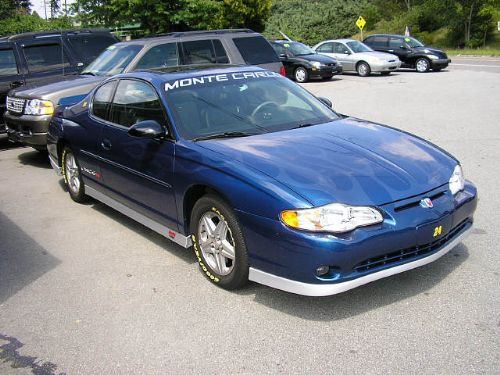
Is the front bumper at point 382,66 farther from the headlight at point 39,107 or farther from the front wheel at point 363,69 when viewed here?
the headlight at point 39,107

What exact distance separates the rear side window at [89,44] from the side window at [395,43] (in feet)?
54.4

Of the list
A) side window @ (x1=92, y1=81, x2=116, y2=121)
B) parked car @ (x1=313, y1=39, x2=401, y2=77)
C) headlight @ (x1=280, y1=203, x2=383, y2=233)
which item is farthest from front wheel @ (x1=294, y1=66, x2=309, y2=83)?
headlight @ (x1=280, y1=203, x2=383, y2=233)

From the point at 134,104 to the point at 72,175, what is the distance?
1.85m

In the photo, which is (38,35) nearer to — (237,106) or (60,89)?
(60,89)

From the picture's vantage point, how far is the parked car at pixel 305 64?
69.7 ft

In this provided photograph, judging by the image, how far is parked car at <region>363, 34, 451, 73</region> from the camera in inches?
925

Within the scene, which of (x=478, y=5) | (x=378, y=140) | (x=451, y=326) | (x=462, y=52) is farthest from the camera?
(x=478, y=5)

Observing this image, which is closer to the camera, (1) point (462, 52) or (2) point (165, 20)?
(2) point (165, 20)

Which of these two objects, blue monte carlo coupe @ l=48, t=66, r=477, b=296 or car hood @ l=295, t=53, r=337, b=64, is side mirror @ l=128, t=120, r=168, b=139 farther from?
car hood @ l=295, t=53, r=337, b=64

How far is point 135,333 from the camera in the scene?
3.74 metres

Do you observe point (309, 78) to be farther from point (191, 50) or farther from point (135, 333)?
point (135, 333)

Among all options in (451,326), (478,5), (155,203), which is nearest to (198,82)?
(155,203)

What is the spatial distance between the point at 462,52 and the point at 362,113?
91.7ft

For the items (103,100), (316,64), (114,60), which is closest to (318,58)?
(316,64)
